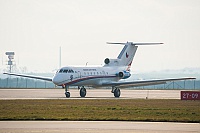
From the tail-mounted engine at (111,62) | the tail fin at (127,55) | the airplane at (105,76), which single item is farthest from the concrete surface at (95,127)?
the tail fin at (127,55)

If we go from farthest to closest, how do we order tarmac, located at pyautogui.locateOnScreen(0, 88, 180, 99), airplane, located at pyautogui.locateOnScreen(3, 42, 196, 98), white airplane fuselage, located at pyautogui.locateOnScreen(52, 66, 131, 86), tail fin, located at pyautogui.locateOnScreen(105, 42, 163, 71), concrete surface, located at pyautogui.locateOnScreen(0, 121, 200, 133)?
tail fin, located at pyautogui.locateOnScreen(105, 42, 163, 71) < airplane, located at pyautogui.locateOnScreen(3, 42, 196, 98) < white airplane fuselage, located at pyautogui.locateOnScreen(52, 66, 131, 86) < tarmac, located at pyautogui.locateOnScreen(0, 88, 180, 99) < concrete surface, located at pyautogui.locateOnScreen(0, 121, 200, 133)

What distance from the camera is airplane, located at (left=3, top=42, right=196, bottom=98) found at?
68500mm

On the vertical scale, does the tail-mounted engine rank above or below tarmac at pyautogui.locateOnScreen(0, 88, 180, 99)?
above

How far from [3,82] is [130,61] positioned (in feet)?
343

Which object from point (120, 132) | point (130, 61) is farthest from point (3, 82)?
point (120, 132)

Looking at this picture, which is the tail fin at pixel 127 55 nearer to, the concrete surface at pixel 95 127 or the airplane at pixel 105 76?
the airplane at pixel 105 76

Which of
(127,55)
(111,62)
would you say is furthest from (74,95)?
(127,55)

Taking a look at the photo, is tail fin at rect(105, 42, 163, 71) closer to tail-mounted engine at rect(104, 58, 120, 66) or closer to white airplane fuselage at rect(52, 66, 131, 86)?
tail-mounted engine at rect(104, 58, 120, 66)

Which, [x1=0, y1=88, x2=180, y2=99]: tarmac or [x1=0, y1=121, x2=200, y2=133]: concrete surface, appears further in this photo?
[x1=0, y1=88, x2=180, y2=99]: tarmac

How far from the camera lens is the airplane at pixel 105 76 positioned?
68.5 meters

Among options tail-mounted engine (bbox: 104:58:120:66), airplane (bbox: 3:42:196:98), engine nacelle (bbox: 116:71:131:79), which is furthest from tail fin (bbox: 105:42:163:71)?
engine nacelle (bbox: 116:71:131:79)

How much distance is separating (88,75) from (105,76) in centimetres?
270

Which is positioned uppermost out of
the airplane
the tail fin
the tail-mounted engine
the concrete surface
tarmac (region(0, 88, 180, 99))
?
the tail fin

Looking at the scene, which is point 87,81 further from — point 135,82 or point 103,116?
point 103,116
